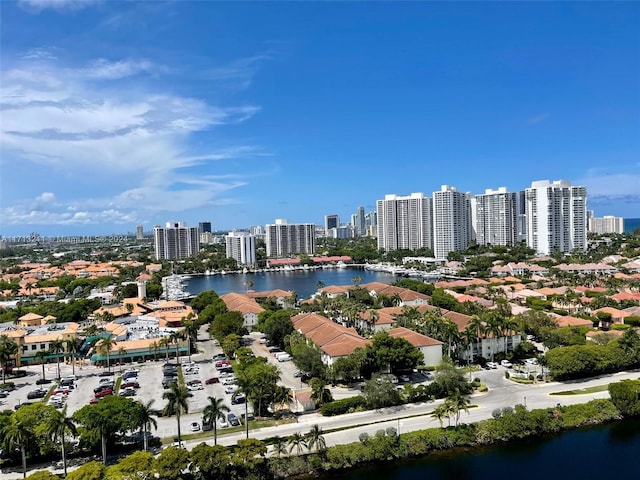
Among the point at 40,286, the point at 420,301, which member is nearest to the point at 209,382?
the point at 420,301

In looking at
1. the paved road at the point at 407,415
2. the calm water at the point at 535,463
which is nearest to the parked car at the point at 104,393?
the paved road at the point at 407,415

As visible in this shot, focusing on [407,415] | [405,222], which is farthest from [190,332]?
[405,222]

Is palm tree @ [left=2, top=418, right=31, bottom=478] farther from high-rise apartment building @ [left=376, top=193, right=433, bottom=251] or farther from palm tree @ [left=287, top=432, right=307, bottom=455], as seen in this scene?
high-rise apartment building @ [left=376, top=193, right=433, bottom=251]

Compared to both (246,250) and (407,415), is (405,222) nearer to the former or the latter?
(246,250)

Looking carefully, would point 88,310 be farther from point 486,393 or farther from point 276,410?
point 486,393

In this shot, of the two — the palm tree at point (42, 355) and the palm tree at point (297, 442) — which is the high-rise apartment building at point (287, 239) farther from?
the palm tree at point (297, 442)

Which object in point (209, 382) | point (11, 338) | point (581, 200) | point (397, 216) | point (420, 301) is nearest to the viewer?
point (209, 382)
